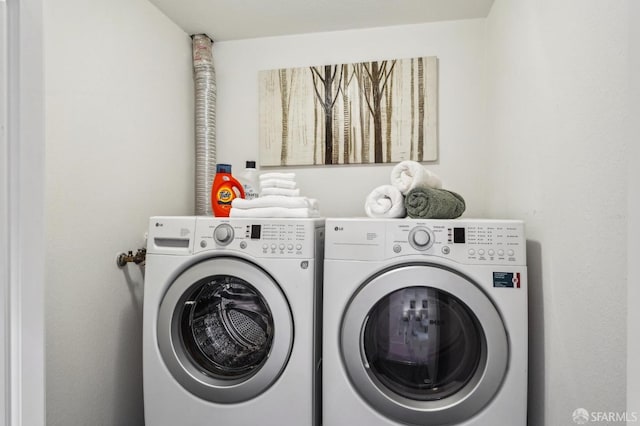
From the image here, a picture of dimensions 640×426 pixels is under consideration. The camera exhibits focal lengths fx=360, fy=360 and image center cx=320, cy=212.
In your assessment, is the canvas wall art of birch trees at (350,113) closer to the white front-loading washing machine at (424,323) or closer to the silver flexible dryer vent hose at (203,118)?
the silver flexible dryer vent hose at (203,118)

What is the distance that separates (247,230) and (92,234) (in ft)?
1.94

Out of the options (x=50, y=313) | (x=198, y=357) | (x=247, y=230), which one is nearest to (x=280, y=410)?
(x=198, y=357)

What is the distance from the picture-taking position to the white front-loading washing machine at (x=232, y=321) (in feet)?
4.04

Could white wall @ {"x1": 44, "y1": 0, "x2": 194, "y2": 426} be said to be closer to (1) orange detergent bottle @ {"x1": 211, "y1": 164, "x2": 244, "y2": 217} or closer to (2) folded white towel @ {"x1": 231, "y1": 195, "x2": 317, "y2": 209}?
(1) orange detergent bottle @ {"x1": 211, "y1": 164, "x2": 244, "y2": 217}

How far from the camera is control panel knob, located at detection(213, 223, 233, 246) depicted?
1.30m

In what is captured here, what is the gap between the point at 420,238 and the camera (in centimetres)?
119

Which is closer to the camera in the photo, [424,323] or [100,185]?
[424,323]

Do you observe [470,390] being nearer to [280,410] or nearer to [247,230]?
[280,410]

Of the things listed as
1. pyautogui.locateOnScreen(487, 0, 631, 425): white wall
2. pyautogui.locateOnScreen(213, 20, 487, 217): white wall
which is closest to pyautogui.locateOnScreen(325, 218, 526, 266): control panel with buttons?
pyautogui.locateOnScreen(487, 0, 631, 425): white wall

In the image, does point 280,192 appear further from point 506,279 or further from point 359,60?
point 359,60

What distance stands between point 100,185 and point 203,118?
2.43 feet

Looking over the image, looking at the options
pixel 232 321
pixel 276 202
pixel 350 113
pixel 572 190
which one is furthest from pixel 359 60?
pixel 232 321

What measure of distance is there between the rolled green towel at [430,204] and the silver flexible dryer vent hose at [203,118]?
3.69 ft

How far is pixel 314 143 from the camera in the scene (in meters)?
1.98
